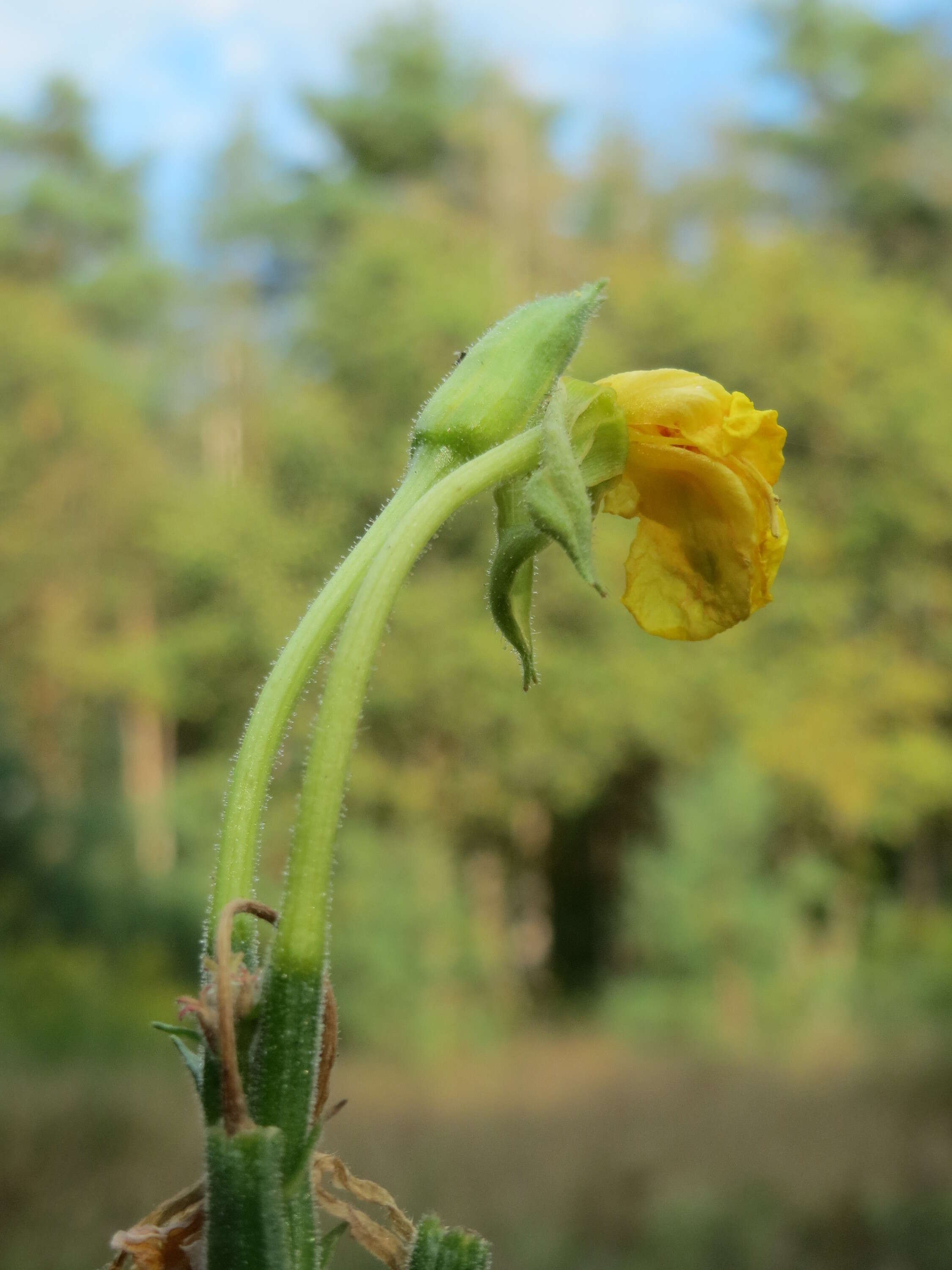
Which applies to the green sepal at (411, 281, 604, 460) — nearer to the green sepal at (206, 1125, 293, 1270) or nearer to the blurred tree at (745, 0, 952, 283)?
the green sepal at (206, 1125, 293, 1270)

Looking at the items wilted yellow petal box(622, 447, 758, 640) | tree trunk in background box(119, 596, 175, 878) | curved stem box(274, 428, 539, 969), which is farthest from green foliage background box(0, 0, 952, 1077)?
curved stem box(274, 428, 539, 969)

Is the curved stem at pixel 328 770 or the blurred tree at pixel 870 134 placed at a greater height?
the blurred tree at pixel 870 134

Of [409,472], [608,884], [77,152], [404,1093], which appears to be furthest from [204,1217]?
[77,152]

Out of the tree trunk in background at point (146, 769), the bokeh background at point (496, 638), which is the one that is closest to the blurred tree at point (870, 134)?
the bokeh background at point (496, 638)

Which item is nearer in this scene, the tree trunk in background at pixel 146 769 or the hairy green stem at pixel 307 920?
the hairy green stem at pixel 307 920

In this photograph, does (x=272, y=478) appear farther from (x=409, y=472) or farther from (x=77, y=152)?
(x=409, y=472)

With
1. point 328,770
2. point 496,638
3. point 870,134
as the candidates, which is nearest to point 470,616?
point 496,638

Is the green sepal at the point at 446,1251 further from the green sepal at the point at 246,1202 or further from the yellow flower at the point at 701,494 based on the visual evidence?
the yellow flower at the point at 701,494
